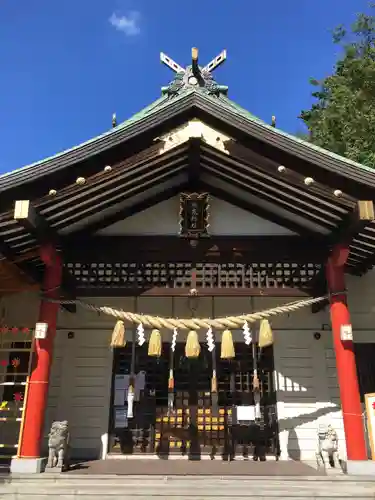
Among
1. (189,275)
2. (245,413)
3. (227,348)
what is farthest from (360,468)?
(189,275)

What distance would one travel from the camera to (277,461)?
9.23 m

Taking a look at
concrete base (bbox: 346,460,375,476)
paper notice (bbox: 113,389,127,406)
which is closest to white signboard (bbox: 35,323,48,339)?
paper notice (bbox: 113,389,127,406)

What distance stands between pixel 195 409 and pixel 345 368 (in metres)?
3.76

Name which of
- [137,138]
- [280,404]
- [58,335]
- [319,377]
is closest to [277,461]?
[280,404]

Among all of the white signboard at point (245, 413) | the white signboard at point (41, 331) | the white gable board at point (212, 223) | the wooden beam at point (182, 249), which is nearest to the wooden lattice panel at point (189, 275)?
the wooden beam at point (182, 249)

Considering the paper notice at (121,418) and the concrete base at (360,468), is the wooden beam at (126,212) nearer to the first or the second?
the paper notice at (121,418)

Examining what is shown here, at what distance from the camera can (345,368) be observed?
7812 millimetres

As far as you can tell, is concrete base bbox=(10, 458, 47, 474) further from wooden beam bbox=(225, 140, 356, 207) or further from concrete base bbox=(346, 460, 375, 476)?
wooden beam bbox=(225, 140, 356, 207)

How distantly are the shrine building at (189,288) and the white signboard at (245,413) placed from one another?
4 centimetres

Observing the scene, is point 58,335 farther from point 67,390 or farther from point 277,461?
point 277,461

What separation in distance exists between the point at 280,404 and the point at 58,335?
564cm

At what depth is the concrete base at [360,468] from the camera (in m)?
7.04

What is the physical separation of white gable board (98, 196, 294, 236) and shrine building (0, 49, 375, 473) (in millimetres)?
33

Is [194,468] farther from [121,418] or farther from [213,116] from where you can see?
[213,116]
